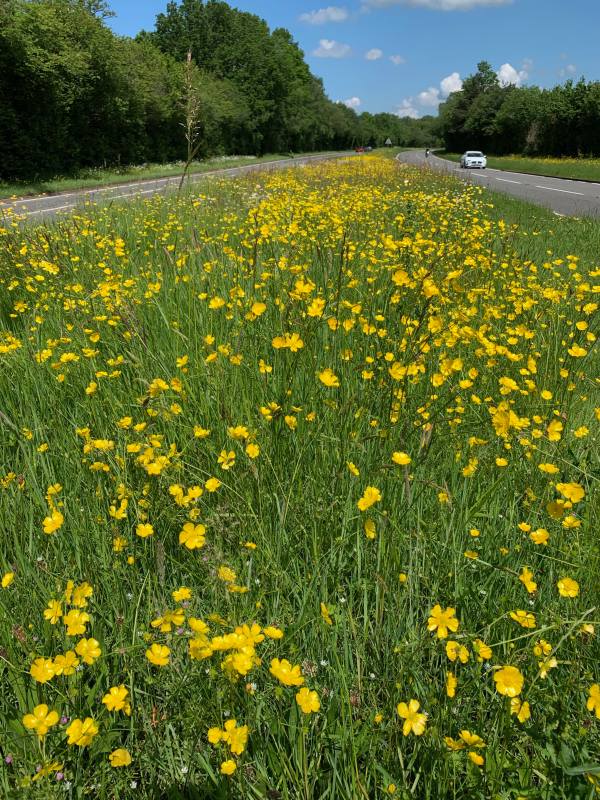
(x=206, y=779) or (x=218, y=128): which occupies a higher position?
(x=218, y=128)

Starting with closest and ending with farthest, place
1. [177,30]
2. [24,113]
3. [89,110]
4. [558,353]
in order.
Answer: [558,353], [24,113], [89,110], [177,30]

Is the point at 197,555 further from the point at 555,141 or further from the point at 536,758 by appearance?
the point at 555,141

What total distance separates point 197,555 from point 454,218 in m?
5.54

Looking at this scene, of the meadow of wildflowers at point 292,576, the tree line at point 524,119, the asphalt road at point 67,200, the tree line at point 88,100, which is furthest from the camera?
the tree line at point 524,119

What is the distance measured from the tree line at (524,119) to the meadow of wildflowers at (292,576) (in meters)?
46.0

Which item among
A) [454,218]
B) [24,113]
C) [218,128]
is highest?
[218,128]

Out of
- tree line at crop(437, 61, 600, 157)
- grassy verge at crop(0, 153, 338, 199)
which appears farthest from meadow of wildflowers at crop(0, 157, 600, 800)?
tree line at crop(437, 61, 600, 157)

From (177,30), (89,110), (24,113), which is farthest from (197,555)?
(177,30)

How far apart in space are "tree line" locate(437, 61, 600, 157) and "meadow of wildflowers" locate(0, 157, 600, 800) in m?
46.0

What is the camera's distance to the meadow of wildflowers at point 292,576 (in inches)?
→ 44.6

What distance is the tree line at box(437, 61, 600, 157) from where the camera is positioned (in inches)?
1613

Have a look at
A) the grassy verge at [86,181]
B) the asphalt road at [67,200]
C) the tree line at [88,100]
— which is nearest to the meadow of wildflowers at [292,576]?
the tree line at [88,100]

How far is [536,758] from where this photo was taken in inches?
46.3

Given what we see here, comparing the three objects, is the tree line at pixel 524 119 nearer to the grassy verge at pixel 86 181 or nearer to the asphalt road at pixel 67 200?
the grassy verge at pixel 86 181
